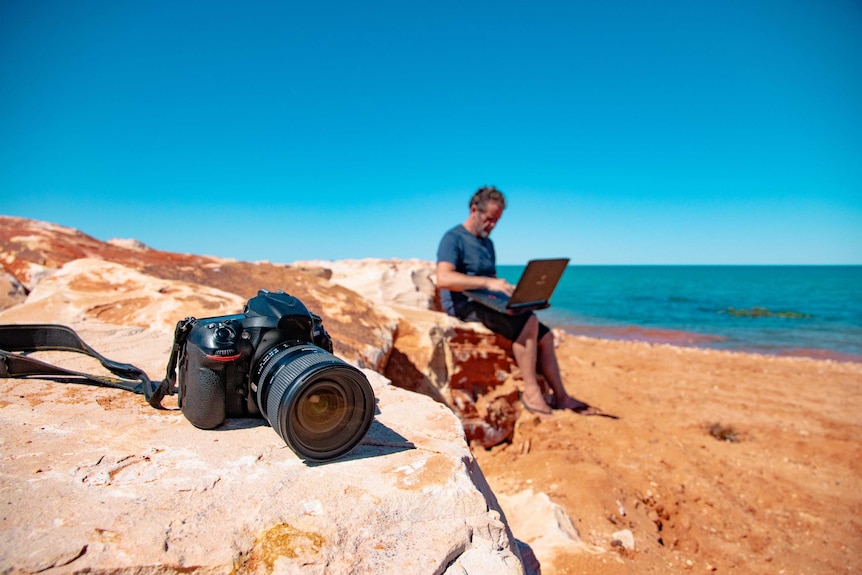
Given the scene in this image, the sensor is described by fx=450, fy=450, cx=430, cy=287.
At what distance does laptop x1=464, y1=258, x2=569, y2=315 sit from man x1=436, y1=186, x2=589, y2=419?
0.09 m

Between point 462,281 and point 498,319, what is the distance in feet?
1.67

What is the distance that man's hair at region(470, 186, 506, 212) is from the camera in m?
4.69

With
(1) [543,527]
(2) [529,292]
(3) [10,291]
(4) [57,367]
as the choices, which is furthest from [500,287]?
(3) [10,291]

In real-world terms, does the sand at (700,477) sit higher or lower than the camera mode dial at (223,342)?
lower

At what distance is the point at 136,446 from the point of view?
156 cm

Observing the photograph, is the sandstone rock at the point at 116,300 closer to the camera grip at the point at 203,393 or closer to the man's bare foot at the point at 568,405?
the camera grip at the point at 203,393

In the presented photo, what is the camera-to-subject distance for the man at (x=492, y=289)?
4.25m

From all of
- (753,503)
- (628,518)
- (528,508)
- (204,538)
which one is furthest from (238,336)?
(753,503)

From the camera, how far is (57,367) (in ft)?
6.63

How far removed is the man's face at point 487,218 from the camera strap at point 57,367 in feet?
11.1

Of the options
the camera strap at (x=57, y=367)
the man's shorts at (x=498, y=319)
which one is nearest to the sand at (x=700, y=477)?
the man's shorts at (x=498, y=319)

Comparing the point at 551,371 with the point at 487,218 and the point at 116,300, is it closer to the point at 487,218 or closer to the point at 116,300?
the point at 487,218

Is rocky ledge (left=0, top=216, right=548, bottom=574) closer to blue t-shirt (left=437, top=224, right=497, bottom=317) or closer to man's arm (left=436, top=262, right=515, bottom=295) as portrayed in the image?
man's arm (left=436, top=262, right=515, bottom=295)

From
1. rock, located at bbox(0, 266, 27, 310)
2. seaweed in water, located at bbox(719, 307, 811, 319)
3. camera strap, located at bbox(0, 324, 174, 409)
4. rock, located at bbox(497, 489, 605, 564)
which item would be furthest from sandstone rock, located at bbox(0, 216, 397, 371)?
seaweed in water, located at bbox(719, 307, 811, 319)
